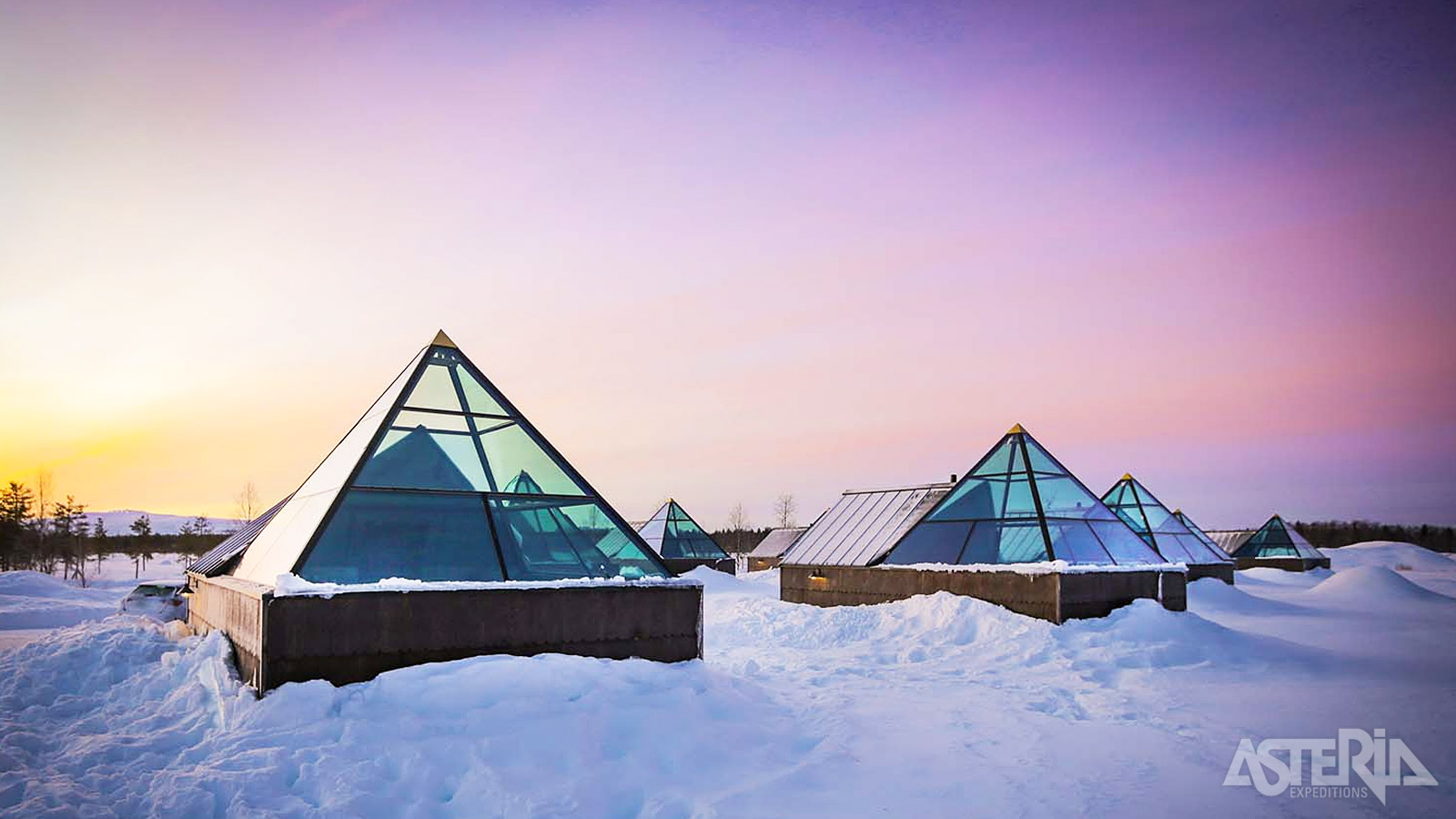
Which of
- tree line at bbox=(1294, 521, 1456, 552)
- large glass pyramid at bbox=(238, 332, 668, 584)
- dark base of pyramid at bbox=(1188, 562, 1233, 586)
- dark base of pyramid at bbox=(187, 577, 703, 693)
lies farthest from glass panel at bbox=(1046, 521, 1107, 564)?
tree line at bbox=(1294, 521, 1456, 552)

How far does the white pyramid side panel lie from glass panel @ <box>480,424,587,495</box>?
1396 mm

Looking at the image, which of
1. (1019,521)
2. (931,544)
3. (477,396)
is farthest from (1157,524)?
(477,396)

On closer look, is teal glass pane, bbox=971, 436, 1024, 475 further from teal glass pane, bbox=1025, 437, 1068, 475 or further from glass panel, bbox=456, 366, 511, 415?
glass panel, bbox=456, 366, 511, 415

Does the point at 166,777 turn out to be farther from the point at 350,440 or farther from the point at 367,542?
the point at 350,440

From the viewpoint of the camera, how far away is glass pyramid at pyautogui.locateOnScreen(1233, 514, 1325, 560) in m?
41.3

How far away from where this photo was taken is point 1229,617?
787 inches

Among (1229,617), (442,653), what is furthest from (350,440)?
(1229,617)

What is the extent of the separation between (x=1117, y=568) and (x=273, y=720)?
15.2m

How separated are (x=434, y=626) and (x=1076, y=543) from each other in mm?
13984

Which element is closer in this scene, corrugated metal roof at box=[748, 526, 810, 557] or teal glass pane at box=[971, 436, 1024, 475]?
teal glass pane at box=[971, 436, 1024, 475]

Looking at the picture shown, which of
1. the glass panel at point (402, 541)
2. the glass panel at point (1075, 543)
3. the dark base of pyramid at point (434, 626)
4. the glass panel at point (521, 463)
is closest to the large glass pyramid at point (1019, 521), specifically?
the glass panel at point (1075, 543)

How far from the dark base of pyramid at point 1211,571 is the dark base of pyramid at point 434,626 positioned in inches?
889

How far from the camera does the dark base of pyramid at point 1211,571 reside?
26969 millimetres

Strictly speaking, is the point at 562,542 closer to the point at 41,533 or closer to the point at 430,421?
the point at 430,421
